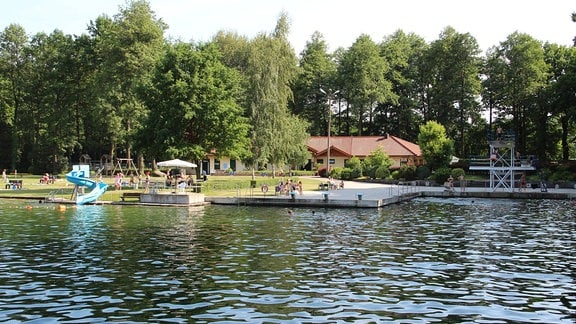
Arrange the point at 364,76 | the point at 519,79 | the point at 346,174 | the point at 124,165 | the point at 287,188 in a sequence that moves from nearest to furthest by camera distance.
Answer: the point at 287,188 → the point at 346,174 → the point at 519,79 → the point at 124,165 → the point at 364,76

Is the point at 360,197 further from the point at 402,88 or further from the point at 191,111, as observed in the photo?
the point at 402,88

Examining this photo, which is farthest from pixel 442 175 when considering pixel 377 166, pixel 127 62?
pixel 127 62

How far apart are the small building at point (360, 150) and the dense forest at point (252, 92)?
739cm

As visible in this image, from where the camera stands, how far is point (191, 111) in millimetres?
51625

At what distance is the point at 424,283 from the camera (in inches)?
635

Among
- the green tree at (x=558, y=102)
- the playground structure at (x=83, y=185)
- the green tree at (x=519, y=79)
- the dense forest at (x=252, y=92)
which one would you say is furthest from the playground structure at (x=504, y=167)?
the playground structure at (x=83, y=185)

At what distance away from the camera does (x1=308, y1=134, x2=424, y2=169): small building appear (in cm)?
8425

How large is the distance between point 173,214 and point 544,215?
23.1 meters

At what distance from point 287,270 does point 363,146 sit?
7039 centimetres

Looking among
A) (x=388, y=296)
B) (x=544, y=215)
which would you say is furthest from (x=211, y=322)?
(x=544, y=215)

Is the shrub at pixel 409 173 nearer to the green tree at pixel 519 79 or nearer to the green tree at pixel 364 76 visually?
the green tree at pixel 519 79

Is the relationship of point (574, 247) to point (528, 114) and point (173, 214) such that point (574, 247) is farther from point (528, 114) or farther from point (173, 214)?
point (528, 114)

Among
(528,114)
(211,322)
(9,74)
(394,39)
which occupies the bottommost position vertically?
(211,322)

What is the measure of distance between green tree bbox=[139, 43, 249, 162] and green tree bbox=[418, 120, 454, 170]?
24.9 metres
